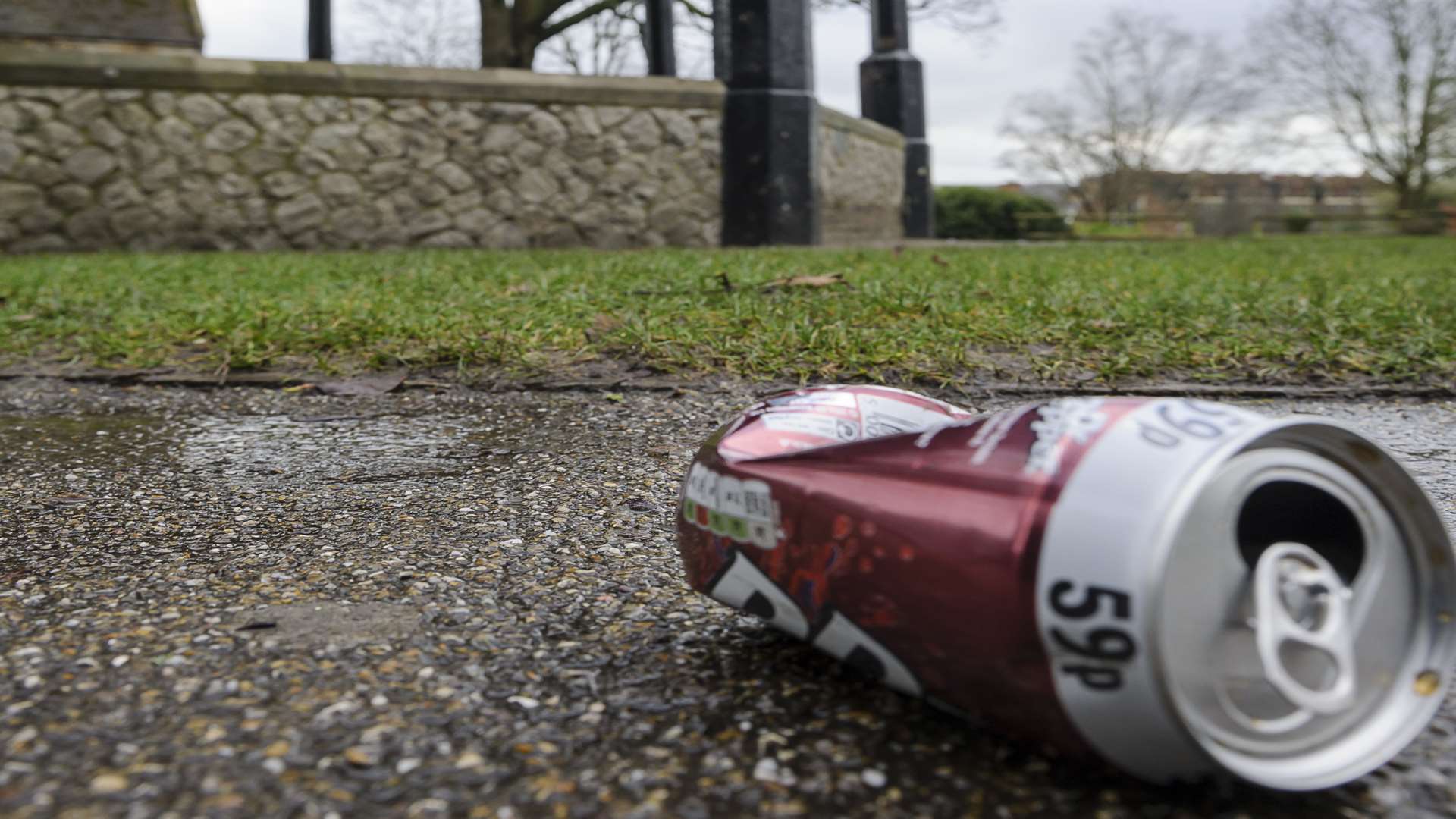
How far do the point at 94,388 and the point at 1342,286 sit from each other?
17.0 ft

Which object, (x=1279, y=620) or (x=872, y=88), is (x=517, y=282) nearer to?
(x=1279, y=620)

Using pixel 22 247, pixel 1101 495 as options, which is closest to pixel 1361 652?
pixel 1101 495

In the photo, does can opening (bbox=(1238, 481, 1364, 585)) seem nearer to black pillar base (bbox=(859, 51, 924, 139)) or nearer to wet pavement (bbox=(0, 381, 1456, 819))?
wet pavement (bbox=(0, 381, 1456, 819))

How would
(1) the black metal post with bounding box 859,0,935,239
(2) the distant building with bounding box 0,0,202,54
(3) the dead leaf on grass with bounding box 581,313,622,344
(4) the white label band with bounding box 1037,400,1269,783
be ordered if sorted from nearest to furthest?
1. (4) the white label band with bounding box 1037,400,1269,783
2. (3) the dead leaf on grass with bounding box 581,313,622,344
3. (2) the distant building with bounding box 0,0,202,54
4. (1) the black metal post with bounding box 859,0,935,239

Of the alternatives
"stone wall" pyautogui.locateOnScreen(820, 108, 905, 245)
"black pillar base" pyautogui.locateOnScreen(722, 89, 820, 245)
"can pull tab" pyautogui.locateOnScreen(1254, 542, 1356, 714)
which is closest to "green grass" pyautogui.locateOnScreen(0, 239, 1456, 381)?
"can pull tab" pyautogui.locateOnScreen(1254, 542, 1356, 714)

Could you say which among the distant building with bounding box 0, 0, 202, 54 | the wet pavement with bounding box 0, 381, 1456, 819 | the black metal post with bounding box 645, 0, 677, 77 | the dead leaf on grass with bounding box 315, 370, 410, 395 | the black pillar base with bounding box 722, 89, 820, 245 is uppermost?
the black metal post with bounding box 645, 0, 677, 77

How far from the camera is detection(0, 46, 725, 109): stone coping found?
7.49 m

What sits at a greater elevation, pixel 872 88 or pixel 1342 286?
pixel 872 88

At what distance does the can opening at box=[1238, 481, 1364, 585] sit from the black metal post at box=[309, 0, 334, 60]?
900 centimetres

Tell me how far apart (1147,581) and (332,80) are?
809cm

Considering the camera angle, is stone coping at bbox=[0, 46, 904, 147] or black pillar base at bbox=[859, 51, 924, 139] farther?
black pillar base at bbox=[859, 51, 924, 139]

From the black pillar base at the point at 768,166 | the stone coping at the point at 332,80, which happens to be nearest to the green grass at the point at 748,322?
the stone coping at the point at 332,80

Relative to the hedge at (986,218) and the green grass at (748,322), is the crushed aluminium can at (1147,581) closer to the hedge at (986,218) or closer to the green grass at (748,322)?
the green grass at (748,322)

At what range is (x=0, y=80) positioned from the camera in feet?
24.3
